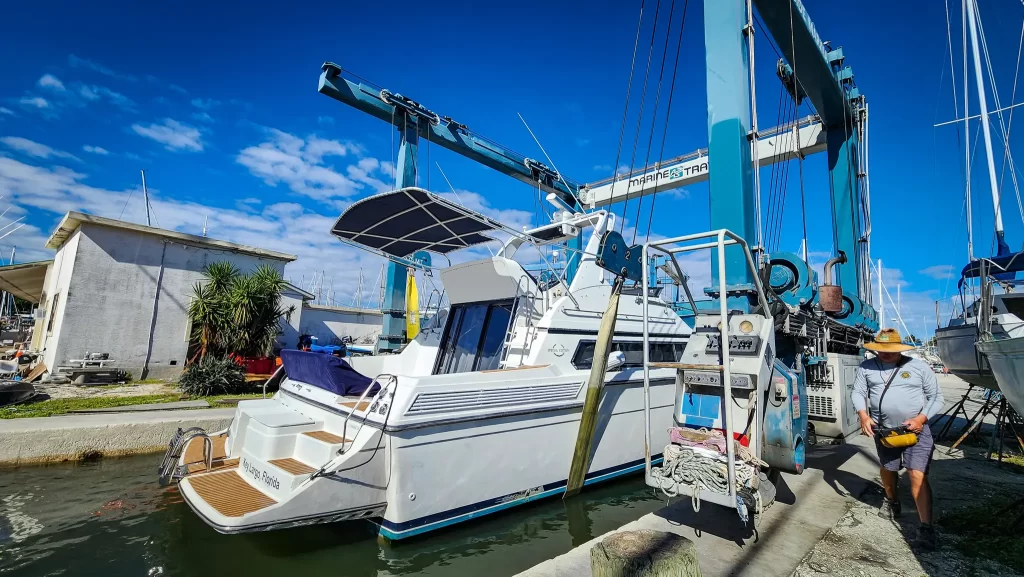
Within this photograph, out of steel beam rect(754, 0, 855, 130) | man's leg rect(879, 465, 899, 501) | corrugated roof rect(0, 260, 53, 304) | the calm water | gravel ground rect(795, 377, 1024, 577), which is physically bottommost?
the calm water

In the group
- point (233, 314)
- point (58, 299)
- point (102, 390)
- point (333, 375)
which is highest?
point (58, 299)

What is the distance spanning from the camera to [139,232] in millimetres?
11703

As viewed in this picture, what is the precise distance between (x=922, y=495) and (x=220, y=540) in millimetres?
5692

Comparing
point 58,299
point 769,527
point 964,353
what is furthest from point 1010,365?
point 58,299

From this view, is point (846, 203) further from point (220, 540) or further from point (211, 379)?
point (211, 379)

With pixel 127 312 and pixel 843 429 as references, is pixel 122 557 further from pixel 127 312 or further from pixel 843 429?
pixel 127 312

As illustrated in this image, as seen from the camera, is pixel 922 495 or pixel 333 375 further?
pixel 333 375

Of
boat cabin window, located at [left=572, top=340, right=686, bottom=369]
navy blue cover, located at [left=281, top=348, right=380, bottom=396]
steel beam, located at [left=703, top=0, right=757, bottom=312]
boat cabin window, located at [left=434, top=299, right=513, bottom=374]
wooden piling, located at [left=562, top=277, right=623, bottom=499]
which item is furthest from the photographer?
steel beam, located at [left=703, top=0, right=757, bottom=312]

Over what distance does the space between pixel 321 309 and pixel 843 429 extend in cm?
1662

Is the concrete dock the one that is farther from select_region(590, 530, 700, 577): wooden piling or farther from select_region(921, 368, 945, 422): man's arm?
select_region(921, 368, 945, 422): man's arm

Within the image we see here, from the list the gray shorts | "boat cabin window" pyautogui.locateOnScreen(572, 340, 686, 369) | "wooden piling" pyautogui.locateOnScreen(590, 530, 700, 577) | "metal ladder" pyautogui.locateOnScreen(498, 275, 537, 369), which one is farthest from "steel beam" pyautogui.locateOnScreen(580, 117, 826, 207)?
"wooden piling" pyautogui.locateOnScreen(590, 530, 700, 577)

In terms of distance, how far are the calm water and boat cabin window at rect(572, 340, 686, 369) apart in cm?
163

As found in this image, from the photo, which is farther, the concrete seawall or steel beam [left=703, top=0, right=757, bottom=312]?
steel beam [left=703, top=0, right=757, bottom=312]

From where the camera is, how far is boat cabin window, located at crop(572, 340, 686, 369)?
5.90 metres
